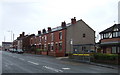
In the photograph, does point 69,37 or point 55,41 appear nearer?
point 69,37

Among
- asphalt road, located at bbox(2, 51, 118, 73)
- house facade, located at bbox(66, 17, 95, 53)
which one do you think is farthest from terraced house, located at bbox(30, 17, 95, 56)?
asphalt road, located at bbox(2, 51, 118, 73)

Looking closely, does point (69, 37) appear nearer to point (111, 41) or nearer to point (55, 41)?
point (55, 41)

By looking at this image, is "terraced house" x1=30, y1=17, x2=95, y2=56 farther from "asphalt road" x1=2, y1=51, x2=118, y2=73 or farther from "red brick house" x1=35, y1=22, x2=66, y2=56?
"asphalt road" x1=2, y1=51, x2=118, y2=73

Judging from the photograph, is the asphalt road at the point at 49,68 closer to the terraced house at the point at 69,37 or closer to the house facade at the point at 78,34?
the terraced house at the point at 69,37

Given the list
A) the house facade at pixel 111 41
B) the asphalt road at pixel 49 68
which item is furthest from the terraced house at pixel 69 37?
the asphalt road at pixel 49 68

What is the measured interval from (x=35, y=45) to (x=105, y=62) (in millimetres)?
42603

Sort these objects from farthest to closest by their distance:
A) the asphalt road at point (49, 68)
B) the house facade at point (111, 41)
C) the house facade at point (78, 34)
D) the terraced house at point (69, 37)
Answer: the house facade at point (78, 34)
the terraced house at point (69, 37)
the house facade at point (111, 41)
the asphalt road at point (49, 68)

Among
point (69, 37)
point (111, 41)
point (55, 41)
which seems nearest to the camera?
point (111, 41)

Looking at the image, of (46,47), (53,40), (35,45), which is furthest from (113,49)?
(35,45)

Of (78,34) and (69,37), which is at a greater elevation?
(78,34)

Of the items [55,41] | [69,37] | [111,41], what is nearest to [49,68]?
[111,41]

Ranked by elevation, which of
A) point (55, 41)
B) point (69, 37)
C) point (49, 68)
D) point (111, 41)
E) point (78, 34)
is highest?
point (78, 34)

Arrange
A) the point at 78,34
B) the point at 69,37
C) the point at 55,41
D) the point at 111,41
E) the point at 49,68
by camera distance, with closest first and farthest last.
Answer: the point at 49,68 < the point at 111,41 < the point at 69,37 < the point at 78,34 < the point at 55,41

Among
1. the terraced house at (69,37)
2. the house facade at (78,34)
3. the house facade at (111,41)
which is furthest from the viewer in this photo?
the house facade at (78,34)
